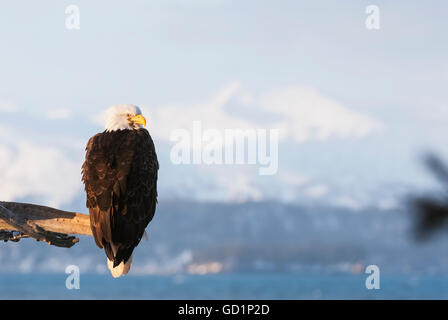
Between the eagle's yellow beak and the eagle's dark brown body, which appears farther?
the eagle's yellow beak

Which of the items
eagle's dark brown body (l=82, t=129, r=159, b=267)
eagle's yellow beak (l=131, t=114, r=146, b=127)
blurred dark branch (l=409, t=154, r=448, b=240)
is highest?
eagle's yellow beak (l=131, t=114, r=146, b=127)

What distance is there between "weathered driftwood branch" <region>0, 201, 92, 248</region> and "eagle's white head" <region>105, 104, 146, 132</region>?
1.42 m

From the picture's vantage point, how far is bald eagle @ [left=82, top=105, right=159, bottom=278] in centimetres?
837

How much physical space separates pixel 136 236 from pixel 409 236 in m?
5.58

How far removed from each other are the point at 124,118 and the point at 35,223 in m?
1.77

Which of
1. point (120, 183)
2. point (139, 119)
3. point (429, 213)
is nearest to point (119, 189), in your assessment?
point (120, 183)

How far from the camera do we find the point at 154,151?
9.21 meters

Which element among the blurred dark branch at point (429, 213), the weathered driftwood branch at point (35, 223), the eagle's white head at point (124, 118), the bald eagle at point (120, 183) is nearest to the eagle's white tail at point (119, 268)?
the bald eagle at point (120, 183)

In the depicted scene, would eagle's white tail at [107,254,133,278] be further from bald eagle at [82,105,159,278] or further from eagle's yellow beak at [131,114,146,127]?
eagle's yellow beak at [131,114,146,127]

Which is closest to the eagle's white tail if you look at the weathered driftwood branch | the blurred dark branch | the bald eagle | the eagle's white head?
the bald eagle

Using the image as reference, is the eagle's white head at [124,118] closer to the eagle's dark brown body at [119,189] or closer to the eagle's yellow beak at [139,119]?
the eagle's yellow beak at [139,119]

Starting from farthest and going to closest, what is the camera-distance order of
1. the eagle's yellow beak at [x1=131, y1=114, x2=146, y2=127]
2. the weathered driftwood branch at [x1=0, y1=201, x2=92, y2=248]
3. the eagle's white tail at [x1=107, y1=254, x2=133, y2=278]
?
the eagle's yellow beak at [x1=131, y1=114, x2=146, y2=127] < the eagle's white tail at [x1=107, y1=254, x2=133, y2=278] < the weathered driftwood branch at [x1=0, y1=201, x2=92, y2=248]
